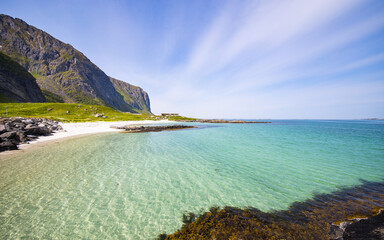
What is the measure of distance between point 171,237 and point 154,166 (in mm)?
9335

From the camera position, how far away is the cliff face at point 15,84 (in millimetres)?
106750

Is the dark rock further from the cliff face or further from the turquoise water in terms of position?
the cliff face

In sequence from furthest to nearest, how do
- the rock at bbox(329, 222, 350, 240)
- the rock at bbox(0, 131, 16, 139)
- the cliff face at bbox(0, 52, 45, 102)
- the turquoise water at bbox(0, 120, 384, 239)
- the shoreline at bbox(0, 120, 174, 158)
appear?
the cliff face at bbox(0, 52, 45, 102) < the shoreline at bbox(0, 120, 174, 158) < the rock at bbox(0, 131, 16, 139) < the turquoise water at bbox(0, 120, 384, 239) < the rock at bbox(329, 222, 350, 240)

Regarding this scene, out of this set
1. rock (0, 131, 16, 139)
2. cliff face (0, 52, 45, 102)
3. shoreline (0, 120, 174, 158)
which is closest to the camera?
rock (0, 131, 16, 139)

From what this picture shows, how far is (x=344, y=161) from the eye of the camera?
709 inches

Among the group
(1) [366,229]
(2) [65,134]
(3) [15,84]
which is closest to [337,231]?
(1) [366,229]

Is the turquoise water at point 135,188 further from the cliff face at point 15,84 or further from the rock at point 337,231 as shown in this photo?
the cliff face at point 15,84

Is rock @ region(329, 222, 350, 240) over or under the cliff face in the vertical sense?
under

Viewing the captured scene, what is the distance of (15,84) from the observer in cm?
11719

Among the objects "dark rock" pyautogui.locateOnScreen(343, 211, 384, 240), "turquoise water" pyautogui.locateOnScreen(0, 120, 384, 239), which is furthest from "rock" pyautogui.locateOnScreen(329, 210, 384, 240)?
"turquoise water" pyautogui.locateOnScreen(0, 120, 384, 239)

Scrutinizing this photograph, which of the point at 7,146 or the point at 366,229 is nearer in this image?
the point at 366,229

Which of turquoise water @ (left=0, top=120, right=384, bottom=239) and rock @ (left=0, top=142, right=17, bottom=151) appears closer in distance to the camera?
turquoise water @ (left=0, top=120, right=384, bottom=239)

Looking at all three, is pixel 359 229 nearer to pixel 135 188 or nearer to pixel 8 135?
pixel 135 188

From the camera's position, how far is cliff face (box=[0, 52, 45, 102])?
107 meters
